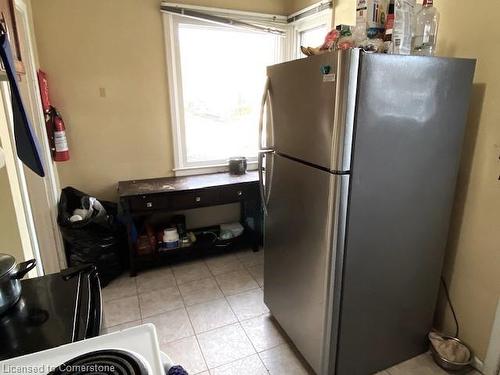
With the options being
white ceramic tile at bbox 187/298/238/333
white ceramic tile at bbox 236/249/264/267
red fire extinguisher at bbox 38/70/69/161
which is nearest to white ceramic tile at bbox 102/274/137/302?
white ceramic tile at bbox 187/298/238/333

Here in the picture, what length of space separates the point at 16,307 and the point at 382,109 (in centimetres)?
146

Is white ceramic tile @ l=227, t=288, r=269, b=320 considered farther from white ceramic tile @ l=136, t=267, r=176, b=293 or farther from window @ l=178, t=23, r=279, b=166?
window @ l=178, t=23, r=279, b=166

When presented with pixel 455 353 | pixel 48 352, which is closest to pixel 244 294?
pixel 455 353

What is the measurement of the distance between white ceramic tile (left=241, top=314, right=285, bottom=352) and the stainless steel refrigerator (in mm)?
202

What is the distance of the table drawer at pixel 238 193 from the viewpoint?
2.81m

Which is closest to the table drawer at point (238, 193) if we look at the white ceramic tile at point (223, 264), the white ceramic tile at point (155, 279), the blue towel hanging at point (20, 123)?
the white ceramic tile at point (223, 264)

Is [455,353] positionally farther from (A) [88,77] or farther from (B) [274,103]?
(A) [88,77]

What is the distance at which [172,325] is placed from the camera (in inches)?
83.4

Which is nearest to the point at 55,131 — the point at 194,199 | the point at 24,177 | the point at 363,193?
the point at 24,177

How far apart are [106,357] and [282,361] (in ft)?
4.81

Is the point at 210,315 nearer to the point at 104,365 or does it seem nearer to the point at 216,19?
the point at 104,365

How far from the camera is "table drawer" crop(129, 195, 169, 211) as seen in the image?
2.53m

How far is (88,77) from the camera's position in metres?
2.57

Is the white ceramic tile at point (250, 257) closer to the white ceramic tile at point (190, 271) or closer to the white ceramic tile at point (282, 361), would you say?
the white ceramic tile at point (190, 271)
